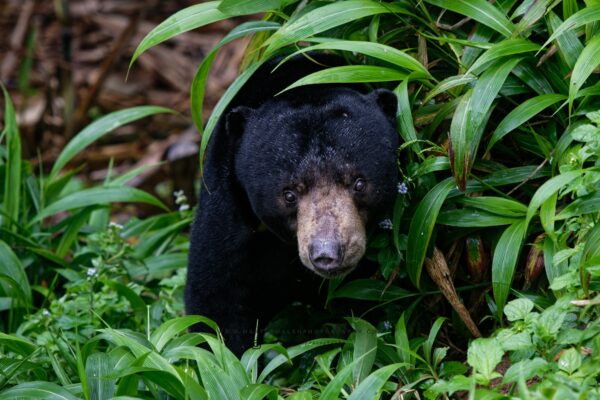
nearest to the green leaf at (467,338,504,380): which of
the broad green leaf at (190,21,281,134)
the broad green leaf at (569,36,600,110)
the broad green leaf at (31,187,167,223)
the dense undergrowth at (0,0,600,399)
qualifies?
the dense undergrowth at (0,0,600,399)

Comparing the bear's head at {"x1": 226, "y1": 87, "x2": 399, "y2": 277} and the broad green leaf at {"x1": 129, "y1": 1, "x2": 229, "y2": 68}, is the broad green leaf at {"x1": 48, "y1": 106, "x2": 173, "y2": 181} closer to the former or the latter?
the broad green leaf at {"x1": 129, "y1": 1, "x2": 229, "y2": 68}

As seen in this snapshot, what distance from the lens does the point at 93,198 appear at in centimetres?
575

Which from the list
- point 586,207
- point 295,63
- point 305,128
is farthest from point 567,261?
point 295,63

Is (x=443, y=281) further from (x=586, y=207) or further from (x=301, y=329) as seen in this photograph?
(x=301, y=329)

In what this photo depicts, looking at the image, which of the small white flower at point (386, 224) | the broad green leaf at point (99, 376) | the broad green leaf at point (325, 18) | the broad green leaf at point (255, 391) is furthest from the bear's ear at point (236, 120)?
the broad green leaf at point (255, 391)

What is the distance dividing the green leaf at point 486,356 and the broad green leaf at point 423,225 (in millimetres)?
881

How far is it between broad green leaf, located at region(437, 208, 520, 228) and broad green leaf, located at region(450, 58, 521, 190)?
9.6 inches

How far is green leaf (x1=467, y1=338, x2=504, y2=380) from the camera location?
3.07m

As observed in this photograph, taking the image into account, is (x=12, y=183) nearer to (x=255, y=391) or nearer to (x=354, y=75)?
(x=354, y=75)

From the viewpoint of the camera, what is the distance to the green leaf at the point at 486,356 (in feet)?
10.1

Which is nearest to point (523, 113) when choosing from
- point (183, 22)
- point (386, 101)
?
point (386, 101)

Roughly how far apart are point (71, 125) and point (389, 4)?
5.50m

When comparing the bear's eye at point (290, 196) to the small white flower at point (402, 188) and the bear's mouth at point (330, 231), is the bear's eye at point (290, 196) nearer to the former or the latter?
the bear's mouth at point (330, 231)

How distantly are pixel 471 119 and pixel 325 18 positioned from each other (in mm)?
770
